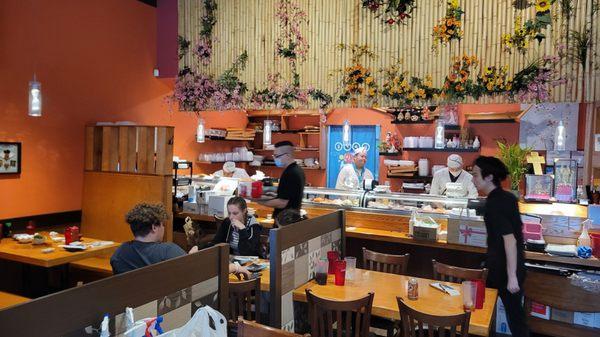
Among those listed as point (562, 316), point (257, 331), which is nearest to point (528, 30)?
point (562, 316)

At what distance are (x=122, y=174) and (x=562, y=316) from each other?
194 inches

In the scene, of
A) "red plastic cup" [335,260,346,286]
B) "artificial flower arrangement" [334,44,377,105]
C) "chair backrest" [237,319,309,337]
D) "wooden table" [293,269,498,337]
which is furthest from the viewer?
"artificial flower arrangement" [334,44,377,105]

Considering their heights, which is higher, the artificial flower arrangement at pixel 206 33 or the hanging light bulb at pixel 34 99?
the artificial flower arrangement at pixel 206 33

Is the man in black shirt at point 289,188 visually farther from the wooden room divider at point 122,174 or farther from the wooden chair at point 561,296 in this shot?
the wooden chair at point 561,296

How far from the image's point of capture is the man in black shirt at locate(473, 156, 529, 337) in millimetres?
3365

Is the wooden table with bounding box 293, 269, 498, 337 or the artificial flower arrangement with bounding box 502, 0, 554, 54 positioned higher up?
the artificial flower arrangement with bounding box 502, 0, 554, 54

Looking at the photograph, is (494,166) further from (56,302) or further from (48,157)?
(48,157)

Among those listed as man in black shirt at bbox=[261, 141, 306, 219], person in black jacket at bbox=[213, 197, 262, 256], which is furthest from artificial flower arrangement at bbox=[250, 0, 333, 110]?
person in black jacket at bbox=[213, 197, 262, 256]

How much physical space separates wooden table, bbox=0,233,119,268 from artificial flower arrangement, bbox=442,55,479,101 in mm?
3713

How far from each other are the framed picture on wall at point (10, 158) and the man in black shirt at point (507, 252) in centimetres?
476

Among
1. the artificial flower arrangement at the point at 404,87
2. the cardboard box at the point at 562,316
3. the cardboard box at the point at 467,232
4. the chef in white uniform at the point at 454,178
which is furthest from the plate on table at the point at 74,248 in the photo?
the chef in white uniform at the point at 454,178

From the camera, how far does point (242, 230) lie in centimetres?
418

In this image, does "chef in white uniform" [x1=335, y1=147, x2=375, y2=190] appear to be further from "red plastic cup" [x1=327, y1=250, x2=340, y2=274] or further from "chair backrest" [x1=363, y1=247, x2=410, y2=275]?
"red plastic cup" [x1=327, y1=250, x2=340, y2=274]

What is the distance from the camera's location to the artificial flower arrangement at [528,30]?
441 centimetres
